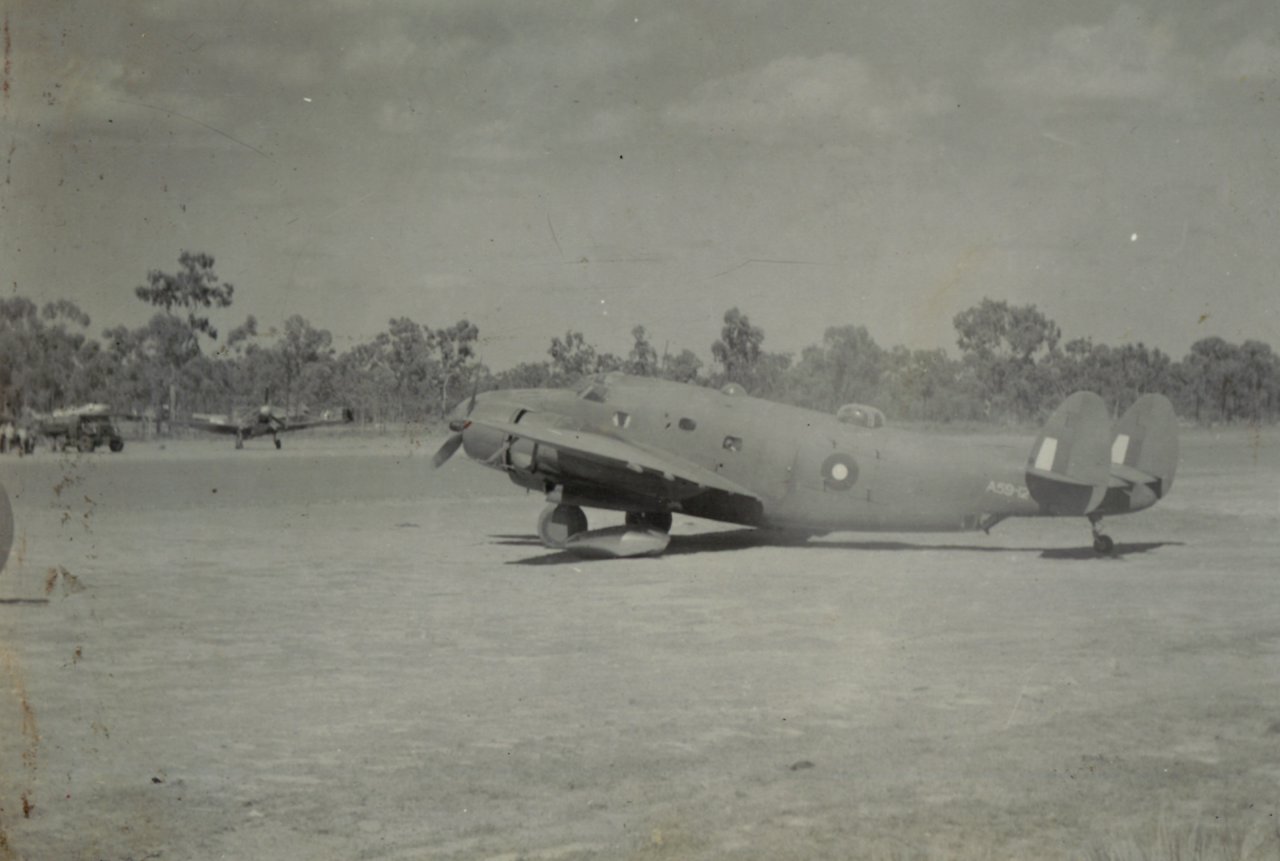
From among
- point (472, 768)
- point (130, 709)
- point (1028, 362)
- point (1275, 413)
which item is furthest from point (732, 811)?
point (1275, 413)

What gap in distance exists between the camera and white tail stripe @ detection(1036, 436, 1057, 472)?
51.3 feet

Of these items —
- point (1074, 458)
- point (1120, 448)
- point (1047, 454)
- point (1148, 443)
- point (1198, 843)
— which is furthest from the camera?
point (1120, 448)

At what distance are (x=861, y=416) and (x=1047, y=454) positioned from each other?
2.83 metres

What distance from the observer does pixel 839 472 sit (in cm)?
1680

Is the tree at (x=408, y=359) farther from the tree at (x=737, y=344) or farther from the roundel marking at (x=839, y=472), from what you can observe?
the roundel marking at (x=839, y=472)

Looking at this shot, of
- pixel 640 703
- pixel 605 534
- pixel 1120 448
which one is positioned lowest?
pixel 640 703

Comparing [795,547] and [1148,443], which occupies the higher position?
[1148,443]

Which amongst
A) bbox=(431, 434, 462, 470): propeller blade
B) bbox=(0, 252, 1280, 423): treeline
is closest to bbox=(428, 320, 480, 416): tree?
bbox=(0, 252, 1280, 423): treeline

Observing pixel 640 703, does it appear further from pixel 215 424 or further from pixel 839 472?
pixel 215 424

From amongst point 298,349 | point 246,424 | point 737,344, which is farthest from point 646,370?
point 298,349

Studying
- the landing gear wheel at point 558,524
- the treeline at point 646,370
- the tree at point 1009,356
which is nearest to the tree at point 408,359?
the treeline at point 646,370

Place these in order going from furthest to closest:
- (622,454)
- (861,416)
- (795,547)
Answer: (795,547) < (861,416) < (622,454)

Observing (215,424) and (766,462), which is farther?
(215,424)

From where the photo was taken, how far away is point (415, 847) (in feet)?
19.2
